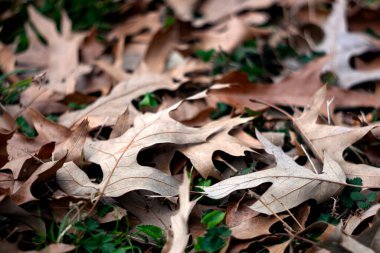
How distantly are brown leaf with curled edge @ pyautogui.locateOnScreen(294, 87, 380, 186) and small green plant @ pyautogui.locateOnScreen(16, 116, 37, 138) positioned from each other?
1.04 m

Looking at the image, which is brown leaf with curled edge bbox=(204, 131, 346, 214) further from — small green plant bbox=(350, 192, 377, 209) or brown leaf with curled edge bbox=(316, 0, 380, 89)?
brown leaf with curled edge bbox=(316, 0, 380, 89)

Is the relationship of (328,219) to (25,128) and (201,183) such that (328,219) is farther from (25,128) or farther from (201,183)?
(25,128)

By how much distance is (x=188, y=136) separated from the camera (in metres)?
1.67

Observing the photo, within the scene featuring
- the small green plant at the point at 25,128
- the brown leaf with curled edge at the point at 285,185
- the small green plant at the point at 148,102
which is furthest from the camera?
the small green plant at the point at 148,102

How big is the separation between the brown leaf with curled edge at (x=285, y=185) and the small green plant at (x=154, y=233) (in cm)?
19

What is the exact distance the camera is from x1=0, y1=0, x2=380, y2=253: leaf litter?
4.64 ft

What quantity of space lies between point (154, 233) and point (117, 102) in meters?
0.69

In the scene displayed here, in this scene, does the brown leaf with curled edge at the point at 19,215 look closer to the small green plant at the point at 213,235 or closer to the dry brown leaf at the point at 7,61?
the small green plant at the point at 213,235

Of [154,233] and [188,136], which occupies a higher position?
[188,136]

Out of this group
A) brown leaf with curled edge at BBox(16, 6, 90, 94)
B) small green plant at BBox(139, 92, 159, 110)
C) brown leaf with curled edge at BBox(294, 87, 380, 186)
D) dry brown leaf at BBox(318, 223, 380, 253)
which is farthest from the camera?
brown leaf with curled edge at BBox(16, 6, 90, 94)

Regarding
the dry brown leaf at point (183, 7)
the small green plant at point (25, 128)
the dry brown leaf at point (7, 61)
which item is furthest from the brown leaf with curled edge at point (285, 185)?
the dry brown leaf at point (183, 7)

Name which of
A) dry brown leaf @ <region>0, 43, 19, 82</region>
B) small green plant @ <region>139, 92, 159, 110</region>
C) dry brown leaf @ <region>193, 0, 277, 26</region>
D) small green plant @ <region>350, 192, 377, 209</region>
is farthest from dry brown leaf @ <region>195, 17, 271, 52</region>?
small green plant @ <region>350, 192, 377, 209</region>

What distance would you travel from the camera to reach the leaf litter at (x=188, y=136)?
Answer: 142 cm

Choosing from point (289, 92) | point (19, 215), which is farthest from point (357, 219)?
point (19, 215)
